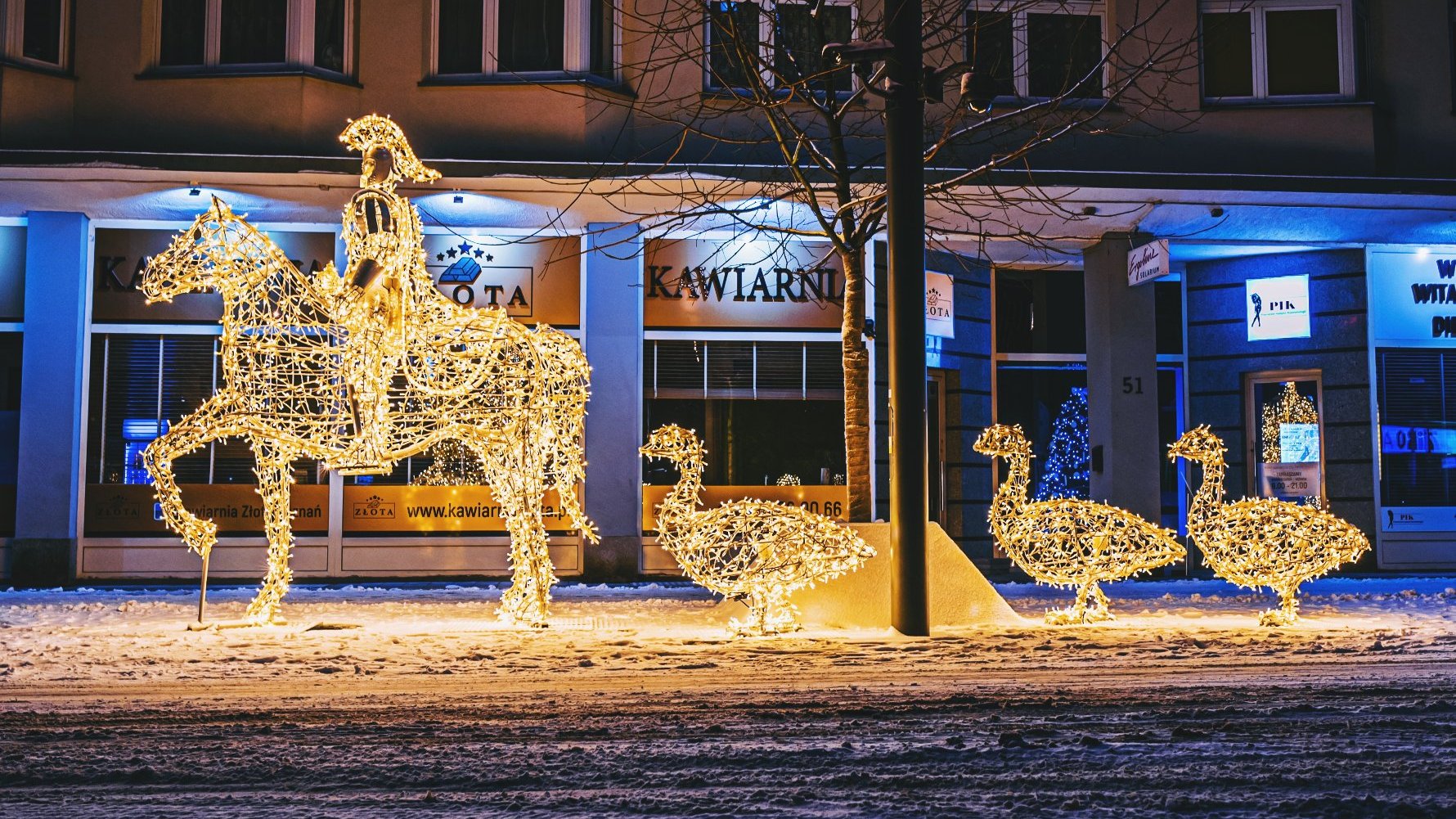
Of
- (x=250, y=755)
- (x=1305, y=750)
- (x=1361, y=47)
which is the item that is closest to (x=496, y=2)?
(x=1361, y=47)

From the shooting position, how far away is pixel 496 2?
14258 millimetres

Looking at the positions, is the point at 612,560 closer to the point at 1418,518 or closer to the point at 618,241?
the point at 618,241

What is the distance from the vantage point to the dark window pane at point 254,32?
13.8m

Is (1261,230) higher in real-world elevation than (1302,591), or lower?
higher

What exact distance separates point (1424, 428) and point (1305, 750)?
1285 cm

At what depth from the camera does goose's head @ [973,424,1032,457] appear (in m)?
9.18

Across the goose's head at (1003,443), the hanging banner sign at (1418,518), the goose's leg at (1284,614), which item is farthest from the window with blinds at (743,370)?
the hanging banner sign at (1418,518)

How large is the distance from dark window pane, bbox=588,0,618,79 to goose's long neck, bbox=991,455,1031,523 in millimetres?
7278

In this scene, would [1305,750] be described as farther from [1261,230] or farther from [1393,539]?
[1393,539]

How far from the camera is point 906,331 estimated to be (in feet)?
27.3

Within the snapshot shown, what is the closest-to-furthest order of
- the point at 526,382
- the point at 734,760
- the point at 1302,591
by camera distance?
1. the point at 734,760
2. the point at 526,382
3. the point at 1302,591

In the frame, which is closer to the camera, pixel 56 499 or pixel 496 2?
pixel 56 499

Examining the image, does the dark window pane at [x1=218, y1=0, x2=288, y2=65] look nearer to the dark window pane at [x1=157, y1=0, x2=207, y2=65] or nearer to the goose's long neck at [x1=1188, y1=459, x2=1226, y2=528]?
the dark window pane at [x1=157, y1=0, x2=207, y2=65]

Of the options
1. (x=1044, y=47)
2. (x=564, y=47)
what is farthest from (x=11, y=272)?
(x=1044, y=47)
